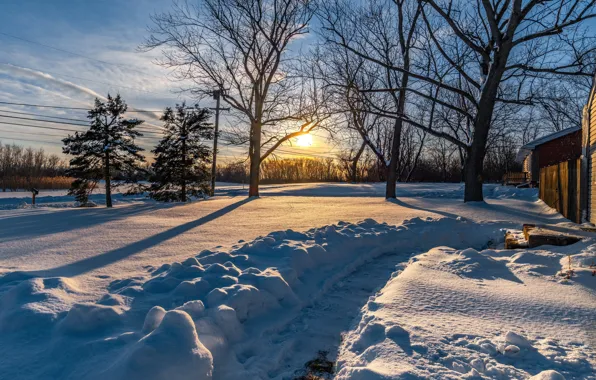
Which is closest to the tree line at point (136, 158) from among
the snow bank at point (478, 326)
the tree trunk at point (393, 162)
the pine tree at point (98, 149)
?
the pine tree at point (98, 149)

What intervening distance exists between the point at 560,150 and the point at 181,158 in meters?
25.9

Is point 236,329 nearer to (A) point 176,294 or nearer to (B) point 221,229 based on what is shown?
(A) point 176,294

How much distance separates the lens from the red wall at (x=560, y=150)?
77.6 feet

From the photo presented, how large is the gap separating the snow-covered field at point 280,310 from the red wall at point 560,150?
75.9 ft

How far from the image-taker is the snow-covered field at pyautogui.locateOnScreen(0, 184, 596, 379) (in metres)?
2.13

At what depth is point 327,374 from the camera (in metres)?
2.43

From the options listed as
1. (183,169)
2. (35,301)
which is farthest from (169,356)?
(183,169)

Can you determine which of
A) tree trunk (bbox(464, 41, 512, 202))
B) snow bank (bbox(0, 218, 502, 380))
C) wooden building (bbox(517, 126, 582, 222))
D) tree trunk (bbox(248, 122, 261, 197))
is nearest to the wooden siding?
wooden building (bbox(517, 126, 582, 222))

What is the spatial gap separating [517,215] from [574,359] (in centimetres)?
894

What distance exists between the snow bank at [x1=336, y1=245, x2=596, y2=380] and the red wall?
24.5 metres

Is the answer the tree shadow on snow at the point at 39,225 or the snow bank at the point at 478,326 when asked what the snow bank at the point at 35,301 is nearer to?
the snow bank at the point at 478,326

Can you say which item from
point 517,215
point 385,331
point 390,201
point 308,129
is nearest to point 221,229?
point 385,331

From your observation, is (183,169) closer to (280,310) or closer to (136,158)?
(136,158)

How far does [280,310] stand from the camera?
11.0 feet
